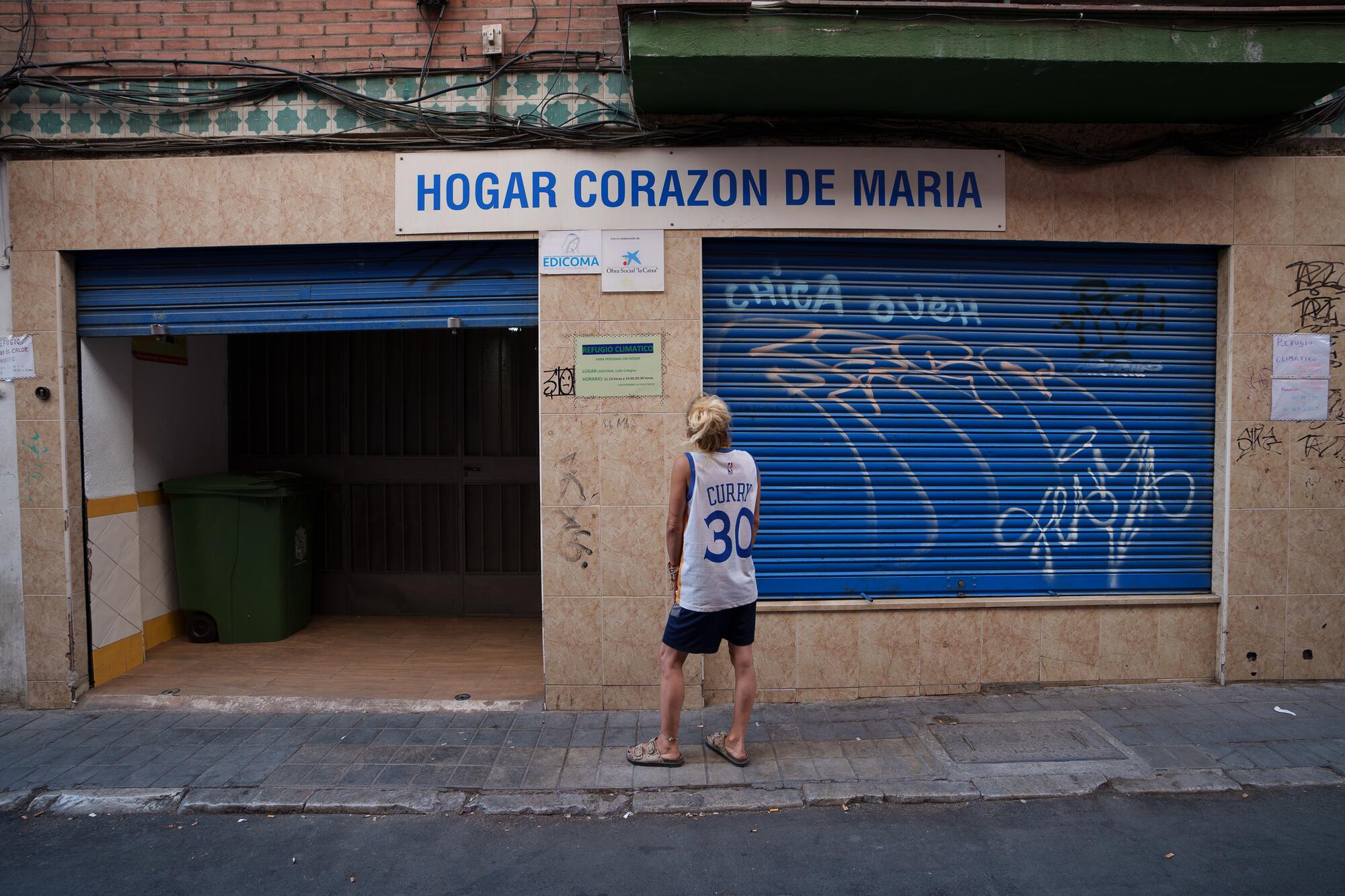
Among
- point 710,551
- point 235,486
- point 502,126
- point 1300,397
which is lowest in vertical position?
point 710,551

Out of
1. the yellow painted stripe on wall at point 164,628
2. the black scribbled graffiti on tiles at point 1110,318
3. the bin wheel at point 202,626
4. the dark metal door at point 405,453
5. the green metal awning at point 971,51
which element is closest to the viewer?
the green metal awning at point 971,51

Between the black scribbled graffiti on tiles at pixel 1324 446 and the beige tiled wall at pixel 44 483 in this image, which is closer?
the beige tiled wall at pixel 44 483

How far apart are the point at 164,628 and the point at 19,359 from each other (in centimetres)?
235

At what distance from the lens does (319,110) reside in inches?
206

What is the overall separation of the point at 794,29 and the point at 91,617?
5827mm

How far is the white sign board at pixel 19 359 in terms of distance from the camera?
5.23 metres

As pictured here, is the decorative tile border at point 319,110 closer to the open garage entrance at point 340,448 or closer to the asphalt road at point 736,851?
the open garage entrance at point 340,448

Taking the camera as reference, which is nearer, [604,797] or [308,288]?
[604,797]

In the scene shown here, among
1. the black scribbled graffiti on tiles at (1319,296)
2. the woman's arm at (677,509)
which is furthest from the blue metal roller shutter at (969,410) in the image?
the woman's arm at (677,509)

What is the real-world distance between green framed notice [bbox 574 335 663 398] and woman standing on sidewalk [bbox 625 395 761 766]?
101 cm

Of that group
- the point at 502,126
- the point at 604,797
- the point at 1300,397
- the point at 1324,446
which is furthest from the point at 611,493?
the point at 1324,446

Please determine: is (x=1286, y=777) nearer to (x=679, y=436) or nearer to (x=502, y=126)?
(x=679, y=436)

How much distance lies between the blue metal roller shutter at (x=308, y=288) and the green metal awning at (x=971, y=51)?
5.15 ft

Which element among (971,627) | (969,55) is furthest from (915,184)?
(971,627)
